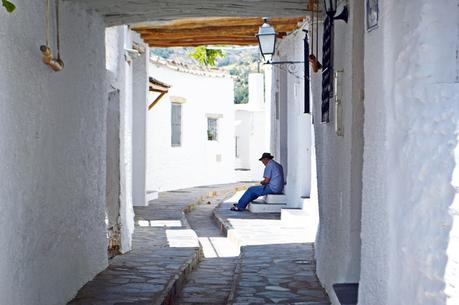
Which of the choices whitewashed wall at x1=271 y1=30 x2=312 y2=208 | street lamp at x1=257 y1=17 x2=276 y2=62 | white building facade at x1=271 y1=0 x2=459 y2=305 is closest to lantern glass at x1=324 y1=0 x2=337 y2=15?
white building facade at x1=271 y1=0 x2=459 y2=305

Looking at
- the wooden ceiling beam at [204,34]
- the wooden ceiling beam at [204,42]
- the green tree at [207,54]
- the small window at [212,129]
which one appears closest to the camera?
the wooden ceiling beam at [204,34]

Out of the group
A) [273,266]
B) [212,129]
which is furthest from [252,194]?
[212,129]

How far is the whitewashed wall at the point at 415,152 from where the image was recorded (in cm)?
296

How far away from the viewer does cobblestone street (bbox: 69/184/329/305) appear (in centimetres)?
678

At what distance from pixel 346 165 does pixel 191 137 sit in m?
18.2

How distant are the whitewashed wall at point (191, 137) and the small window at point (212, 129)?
0.15m

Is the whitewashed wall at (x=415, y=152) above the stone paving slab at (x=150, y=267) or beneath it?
above

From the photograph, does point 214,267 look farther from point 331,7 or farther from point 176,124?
point 176,124

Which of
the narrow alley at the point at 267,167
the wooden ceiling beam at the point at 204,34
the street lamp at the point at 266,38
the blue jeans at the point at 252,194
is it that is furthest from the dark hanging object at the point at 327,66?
the blue jeans at the point at 252,194

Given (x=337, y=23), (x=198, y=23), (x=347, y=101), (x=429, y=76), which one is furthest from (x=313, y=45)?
(x=429, y=76)

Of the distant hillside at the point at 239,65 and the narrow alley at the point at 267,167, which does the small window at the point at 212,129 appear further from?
the narrow alley at the point at 267,167

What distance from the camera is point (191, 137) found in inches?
931

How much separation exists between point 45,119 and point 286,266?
3780 millimetres

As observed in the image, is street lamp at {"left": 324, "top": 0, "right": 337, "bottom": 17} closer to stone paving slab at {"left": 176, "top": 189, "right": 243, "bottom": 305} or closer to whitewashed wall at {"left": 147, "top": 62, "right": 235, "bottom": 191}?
stone paving slab at {"left": 176, "top": 189, "right": 243, "bottom": 305}
